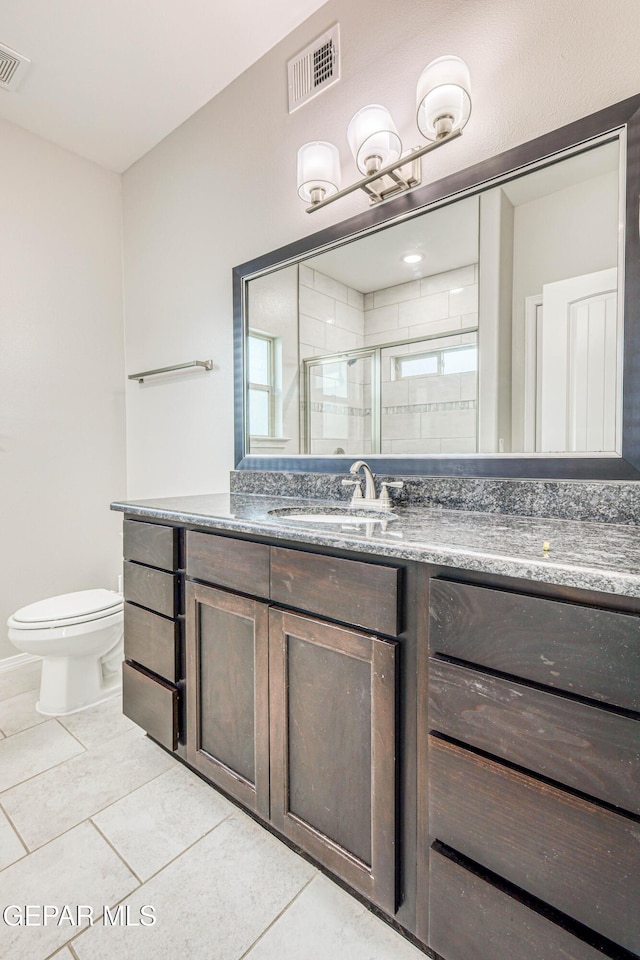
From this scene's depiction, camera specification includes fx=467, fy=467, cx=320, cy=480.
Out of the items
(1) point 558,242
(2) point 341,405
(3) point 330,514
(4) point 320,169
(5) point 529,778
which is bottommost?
(5) point 529,778

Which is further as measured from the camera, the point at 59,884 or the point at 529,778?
the point at 59,884

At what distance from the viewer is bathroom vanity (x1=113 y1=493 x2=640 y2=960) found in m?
0.68

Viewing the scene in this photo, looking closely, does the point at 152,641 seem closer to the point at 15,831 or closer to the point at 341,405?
the point at 15,831

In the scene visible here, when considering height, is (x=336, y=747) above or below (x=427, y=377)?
below

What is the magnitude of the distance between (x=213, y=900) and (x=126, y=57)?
292 centimetres

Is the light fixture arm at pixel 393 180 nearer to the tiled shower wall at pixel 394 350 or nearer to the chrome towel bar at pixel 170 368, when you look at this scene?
the tiled shower wall at pixel 394 350

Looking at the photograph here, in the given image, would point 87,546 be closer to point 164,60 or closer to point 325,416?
point 325,416

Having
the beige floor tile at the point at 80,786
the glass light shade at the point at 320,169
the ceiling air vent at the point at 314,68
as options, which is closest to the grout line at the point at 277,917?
the beige floor tile at the point at 80,786

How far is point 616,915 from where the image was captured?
677 millimetres

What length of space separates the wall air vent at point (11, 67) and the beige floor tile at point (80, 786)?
2703 mm

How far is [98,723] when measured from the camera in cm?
→ 184

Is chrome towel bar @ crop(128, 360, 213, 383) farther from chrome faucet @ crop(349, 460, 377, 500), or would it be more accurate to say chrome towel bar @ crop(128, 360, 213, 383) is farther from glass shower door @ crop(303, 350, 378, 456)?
chrome faucet @ crop(349, 460, 377, 500)

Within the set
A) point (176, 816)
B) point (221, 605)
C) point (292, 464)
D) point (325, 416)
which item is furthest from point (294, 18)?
point (176, 816)

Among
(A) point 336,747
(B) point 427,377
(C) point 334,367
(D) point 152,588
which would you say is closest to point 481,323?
(B) point 427,377
